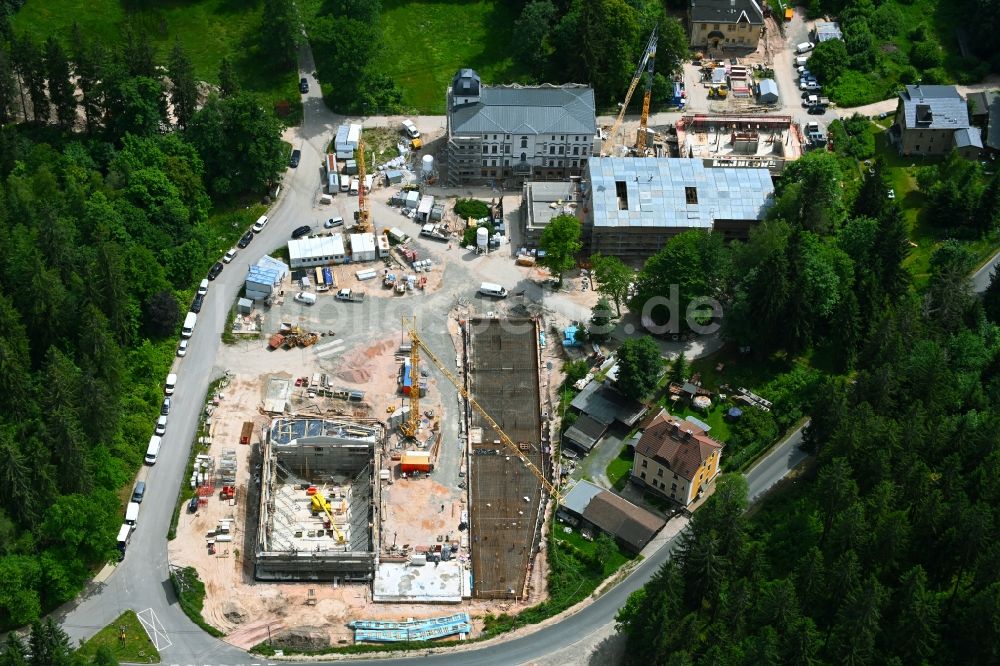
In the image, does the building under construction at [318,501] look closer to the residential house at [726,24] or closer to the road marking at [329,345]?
the road marking at [329,345]

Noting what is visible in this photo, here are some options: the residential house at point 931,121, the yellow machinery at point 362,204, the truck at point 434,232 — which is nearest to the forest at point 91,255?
the yellow machinery at point 362,204

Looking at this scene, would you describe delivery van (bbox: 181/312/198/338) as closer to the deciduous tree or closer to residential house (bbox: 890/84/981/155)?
the deciduous tree

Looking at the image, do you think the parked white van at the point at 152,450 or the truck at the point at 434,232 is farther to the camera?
the truck at the point at 434,232

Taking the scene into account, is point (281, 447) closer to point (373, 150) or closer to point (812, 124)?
point (373, 150)

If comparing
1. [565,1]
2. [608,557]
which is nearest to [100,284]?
[608,557]

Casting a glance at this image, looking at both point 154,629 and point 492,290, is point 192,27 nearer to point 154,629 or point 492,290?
point 492,290

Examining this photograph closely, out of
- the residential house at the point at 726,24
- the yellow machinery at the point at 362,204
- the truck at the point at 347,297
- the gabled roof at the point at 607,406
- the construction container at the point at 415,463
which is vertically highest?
the residential house at the point at 726,24
